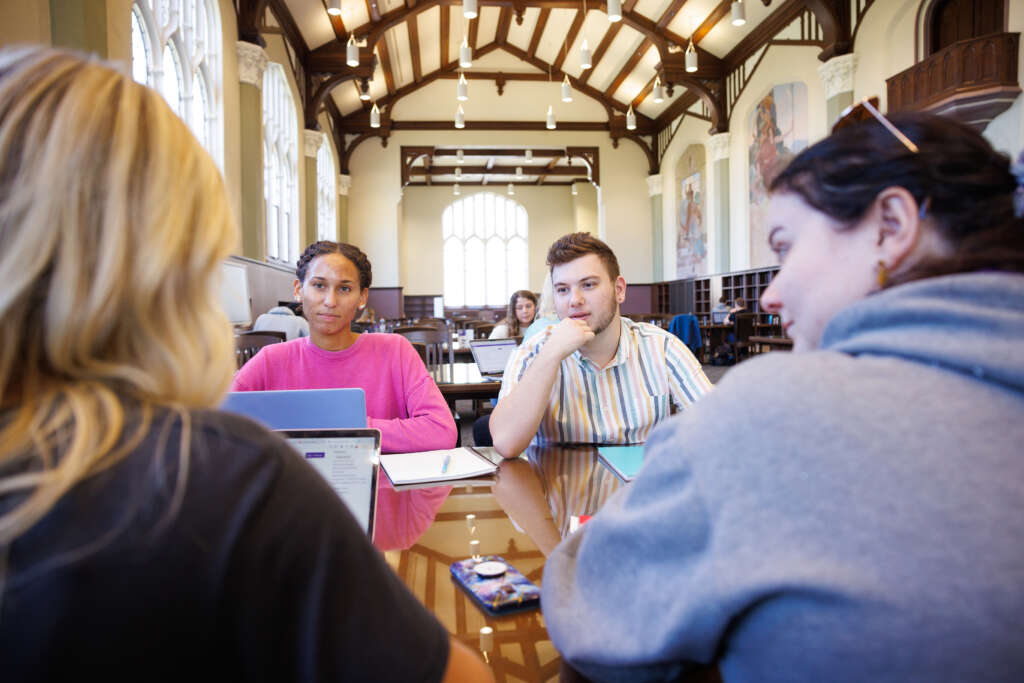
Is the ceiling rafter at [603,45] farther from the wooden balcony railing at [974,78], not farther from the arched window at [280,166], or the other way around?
the wooden balcony railing at [974,78]

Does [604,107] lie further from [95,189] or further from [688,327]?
[95,189]

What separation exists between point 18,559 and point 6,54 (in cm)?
41

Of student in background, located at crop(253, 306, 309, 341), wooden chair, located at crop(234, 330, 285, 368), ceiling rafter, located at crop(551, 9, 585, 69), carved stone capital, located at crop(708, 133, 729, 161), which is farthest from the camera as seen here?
carved stone capital, located at crop(708, 133, 729, 161)

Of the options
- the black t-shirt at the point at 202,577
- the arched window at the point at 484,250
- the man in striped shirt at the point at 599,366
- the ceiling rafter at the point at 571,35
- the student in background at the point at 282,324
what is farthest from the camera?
the arched window at the point at 484,250

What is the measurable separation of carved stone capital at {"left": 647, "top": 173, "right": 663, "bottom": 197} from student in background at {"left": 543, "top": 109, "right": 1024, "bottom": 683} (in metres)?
15.5

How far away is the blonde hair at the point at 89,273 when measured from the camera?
1.47 feet

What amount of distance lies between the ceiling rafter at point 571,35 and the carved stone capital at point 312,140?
16.8ft

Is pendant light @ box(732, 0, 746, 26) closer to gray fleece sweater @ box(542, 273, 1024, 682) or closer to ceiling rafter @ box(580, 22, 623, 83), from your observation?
ceiling rafter @ box(580, 22, 623, 83)

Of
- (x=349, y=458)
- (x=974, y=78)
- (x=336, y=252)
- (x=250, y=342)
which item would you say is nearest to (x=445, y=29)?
(x=974, y=78)

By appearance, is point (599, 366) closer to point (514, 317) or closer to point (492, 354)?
point (492, 354)

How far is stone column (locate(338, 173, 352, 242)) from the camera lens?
14320 millimetres

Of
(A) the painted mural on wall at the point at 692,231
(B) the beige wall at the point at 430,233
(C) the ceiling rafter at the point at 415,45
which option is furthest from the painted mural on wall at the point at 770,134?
(B) the beige wall at the point at 430,233

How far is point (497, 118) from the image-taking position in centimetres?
1487

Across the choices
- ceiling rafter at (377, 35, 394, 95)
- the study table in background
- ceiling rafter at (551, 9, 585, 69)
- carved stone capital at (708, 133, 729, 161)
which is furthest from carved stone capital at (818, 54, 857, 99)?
the study table in background
